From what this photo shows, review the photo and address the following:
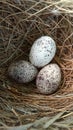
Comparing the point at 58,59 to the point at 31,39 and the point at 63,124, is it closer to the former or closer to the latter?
the point at 31,39

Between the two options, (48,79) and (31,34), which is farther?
(31,34)

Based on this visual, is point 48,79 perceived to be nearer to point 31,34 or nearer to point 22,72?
point 22,72

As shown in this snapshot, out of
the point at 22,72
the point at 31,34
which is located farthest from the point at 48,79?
the point at 31,34

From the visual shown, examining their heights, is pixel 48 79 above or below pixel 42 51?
below

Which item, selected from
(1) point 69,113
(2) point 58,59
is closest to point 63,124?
(1) point 69,113
